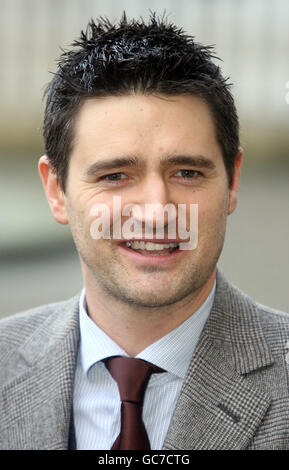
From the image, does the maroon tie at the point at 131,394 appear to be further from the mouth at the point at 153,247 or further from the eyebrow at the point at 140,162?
the eyebrow at the point at 140,162

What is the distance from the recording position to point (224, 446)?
6.08ft

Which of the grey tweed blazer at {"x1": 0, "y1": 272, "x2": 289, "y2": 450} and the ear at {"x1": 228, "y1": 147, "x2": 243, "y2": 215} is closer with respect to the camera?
the grey tweed blazer at {"x1": 0, "y1": 272, "x2": 289, "y2": 450}

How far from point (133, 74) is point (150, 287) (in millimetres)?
652

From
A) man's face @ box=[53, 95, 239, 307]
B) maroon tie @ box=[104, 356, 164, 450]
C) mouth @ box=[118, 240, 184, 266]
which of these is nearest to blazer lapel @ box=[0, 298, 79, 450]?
maroon tie @ box=[104, 356, 164, 450]

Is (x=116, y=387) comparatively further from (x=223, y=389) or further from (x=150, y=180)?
(x=150, y=180)

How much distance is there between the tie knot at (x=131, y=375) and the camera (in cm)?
195

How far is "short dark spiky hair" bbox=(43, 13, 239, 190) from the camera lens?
1.96 metres

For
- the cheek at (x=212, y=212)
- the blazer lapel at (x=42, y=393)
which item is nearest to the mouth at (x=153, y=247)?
the cheek at (x=212, y=212)

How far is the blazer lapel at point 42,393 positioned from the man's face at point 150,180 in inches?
11.9

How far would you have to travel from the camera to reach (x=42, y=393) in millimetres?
2094

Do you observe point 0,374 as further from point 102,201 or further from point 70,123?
point 70,123

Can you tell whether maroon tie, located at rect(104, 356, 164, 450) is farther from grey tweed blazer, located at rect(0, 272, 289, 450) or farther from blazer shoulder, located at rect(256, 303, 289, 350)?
blazer shoulder, located at rect(256, 303, 289, 350)

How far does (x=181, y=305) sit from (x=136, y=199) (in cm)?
38
